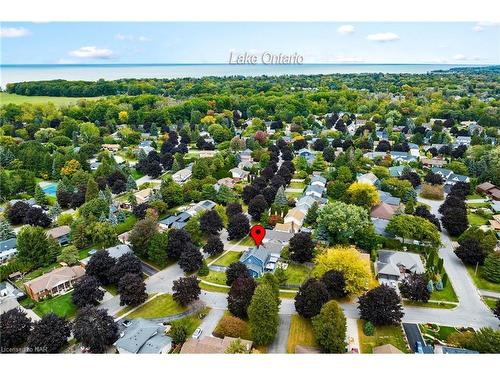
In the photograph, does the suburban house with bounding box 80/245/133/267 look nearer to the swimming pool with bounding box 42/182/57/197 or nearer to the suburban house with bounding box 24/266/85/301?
the suburban house with bounding box 24/266/85/301

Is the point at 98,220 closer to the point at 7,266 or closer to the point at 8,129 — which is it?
the point at 7,266

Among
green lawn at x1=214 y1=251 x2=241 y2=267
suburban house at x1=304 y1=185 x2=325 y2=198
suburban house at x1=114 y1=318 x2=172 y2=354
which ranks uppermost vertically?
suburban house at x1=304 y1=185 x2=325 y2=198

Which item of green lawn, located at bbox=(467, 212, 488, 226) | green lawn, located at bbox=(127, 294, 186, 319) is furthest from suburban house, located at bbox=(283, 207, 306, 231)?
green lawn, located at bbox=(467, 212, 488, 226)

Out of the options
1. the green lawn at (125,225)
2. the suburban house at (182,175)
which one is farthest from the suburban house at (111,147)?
the green lawn at (125,225)

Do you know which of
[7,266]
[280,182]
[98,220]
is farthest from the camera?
[280,182]

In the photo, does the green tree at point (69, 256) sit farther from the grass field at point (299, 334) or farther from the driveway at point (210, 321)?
the grass field at point (299, 334)

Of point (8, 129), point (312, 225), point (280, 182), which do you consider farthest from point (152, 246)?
point (8, 129)

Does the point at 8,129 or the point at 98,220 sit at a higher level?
the point at 8,129

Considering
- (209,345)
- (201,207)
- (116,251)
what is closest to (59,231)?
(116,251)
